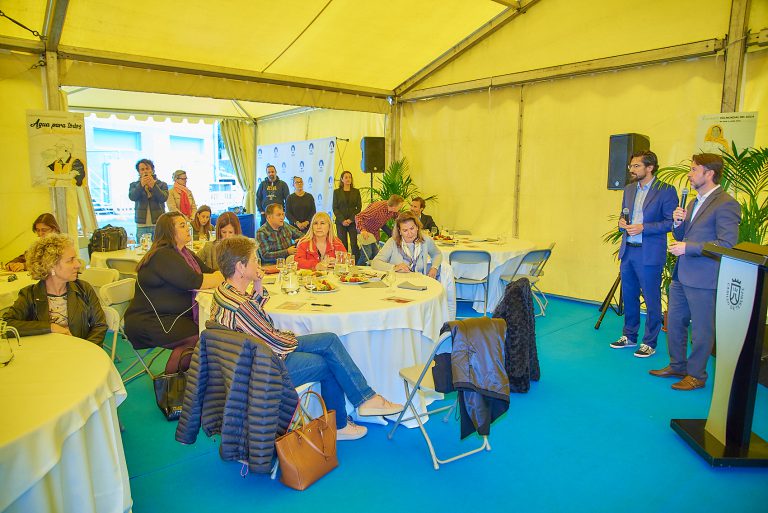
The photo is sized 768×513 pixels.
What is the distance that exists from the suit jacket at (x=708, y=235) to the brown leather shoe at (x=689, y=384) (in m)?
0.76

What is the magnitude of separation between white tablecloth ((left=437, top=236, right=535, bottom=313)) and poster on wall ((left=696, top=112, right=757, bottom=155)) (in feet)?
6.96

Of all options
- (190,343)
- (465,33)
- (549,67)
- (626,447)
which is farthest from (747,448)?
(465,33)

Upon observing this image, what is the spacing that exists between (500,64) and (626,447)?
6021 mm

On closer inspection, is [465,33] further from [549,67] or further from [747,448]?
[747,448]

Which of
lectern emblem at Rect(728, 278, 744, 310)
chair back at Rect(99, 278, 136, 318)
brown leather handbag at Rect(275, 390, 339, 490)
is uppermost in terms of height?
lectern emblem at Rect(728, 278, 744, 310)

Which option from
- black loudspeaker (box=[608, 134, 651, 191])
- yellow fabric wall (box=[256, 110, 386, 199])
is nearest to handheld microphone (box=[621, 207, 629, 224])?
black loudspeaker (box=[608, 134, 651, 191])

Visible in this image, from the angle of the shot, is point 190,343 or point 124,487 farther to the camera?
→ point 190,343

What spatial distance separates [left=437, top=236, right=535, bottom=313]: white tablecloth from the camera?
19.6ft

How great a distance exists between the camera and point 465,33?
307 inches

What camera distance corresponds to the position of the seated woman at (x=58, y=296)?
2789mm

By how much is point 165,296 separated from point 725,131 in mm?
5446

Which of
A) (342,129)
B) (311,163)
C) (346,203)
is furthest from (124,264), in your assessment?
(342,129)

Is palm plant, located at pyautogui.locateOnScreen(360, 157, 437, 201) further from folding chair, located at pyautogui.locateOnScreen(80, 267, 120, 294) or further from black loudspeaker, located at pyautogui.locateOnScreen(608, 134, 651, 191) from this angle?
folding chair, located at pyautogui.locateOnScreen(80, 267, 120, 294)

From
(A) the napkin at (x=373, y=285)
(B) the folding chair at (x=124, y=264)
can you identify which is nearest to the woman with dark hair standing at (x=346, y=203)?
(B) the folding chair at (x=124, y=264)
